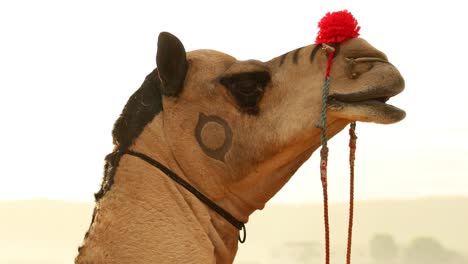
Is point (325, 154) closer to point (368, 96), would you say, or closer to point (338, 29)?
point (368, 96)

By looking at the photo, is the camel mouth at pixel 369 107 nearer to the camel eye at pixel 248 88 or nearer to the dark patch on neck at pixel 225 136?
the camel eye at pixel 248 88

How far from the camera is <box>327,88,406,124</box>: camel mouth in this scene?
510 centimetres

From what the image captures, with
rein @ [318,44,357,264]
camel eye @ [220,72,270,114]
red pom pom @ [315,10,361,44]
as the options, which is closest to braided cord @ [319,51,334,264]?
rein @ [318,44,357,264]

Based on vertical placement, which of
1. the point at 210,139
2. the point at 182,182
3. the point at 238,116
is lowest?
the point at 182,182

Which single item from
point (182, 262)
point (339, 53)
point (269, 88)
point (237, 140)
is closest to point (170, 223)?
point (182, 262)

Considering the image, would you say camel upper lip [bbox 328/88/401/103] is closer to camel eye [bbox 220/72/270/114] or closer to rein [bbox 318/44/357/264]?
rein [bbox 318/44/357/264]

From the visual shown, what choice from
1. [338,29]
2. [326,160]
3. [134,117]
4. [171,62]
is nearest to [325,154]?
[326,160]

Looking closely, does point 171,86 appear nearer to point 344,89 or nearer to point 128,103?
point 128,103

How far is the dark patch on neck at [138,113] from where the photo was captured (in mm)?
5520

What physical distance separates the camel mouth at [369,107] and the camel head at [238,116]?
99 mm

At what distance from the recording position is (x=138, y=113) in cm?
557

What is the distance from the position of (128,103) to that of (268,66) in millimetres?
860

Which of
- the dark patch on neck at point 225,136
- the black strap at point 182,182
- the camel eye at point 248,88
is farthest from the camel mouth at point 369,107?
the black strap at point 182,182

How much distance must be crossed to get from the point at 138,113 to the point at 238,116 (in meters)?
0.60
